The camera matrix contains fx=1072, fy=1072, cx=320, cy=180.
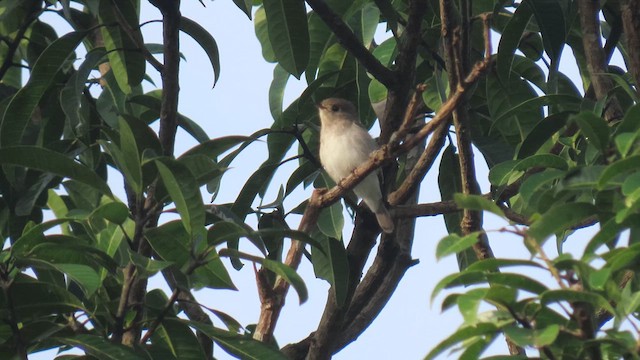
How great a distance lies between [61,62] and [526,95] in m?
1.96

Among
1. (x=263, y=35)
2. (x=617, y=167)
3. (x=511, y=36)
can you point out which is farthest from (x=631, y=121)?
(x=263, y=35)

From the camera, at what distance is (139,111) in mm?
5301

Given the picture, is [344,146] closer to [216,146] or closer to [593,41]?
[593,41]

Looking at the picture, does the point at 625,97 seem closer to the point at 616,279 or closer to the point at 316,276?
the point at 316,276

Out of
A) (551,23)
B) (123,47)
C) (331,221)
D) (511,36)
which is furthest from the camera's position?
(123,47)

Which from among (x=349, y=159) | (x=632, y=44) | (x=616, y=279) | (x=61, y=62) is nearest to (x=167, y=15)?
(x=61, y=62)

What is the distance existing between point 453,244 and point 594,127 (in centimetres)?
62

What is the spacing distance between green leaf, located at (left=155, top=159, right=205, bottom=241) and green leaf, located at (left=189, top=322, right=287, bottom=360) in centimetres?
41

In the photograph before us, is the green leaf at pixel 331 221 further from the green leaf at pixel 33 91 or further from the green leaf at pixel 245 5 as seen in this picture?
the green leaf at pixel 33 91

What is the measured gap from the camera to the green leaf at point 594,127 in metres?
2.60

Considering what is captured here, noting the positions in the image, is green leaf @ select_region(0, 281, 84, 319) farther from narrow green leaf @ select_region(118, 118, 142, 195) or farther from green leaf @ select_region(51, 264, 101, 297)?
narrow green leaf @ select_region(118, 118, 142, 195)

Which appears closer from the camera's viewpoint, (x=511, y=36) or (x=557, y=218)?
(x=557, y=218)

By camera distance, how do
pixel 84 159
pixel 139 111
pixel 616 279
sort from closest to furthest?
pixel 616 279 → pixel 84 159 → pixel 139 111

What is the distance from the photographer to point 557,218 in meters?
2.42
